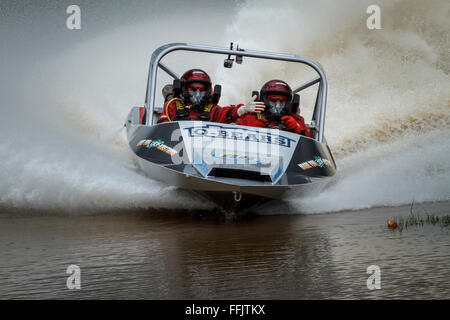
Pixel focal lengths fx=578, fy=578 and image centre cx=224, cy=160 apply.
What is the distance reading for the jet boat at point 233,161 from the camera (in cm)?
570

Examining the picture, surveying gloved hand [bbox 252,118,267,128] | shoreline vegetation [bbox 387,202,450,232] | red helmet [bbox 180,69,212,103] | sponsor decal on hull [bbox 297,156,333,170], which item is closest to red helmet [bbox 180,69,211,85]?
red helmet [bbox 180,69,212,103]

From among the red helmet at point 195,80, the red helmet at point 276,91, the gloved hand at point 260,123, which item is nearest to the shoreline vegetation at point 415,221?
the gloved hand at point 260,123

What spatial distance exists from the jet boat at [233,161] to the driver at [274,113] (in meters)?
0.47

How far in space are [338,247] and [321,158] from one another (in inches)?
98.1

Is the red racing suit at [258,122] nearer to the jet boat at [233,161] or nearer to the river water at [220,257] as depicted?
the jet boat at [233,161]

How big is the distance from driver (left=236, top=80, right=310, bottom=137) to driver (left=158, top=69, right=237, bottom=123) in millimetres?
650

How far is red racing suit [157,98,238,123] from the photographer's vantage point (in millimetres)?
7688

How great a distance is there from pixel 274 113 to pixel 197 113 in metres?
1.25

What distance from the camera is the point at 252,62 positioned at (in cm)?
1454

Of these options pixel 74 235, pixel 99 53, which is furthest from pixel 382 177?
pixel 99 53

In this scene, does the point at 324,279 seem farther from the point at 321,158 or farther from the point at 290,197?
the point at 321,158

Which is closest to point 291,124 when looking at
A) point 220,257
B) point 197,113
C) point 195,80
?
point 197,113

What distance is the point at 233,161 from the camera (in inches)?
227

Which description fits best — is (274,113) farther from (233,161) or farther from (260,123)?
(233,161)
